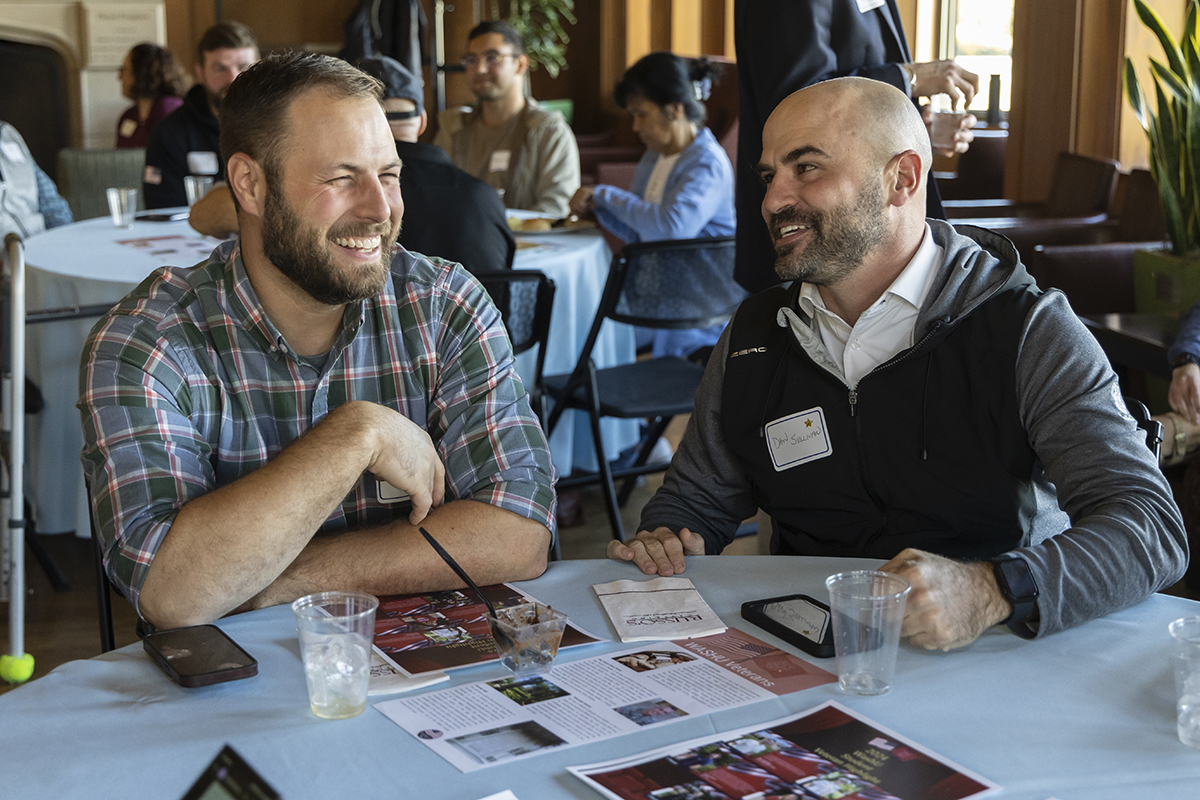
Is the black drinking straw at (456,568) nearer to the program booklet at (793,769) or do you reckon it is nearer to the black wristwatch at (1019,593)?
the program booklet at (793,769)

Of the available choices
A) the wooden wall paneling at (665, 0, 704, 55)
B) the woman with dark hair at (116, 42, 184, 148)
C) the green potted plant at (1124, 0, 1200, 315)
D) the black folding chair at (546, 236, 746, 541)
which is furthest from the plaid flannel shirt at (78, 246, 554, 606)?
the wooden wall paneling at (665, 0, 704, 55)

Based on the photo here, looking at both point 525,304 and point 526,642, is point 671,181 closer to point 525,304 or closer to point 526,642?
point 525,304

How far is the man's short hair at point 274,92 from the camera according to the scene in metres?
1.61

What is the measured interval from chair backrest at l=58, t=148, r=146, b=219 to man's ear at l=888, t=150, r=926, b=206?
554 centimetres

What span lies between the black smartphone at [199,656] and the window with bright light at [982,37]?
6.29m

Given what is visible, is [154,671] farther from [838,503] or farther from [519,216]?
[519,216]

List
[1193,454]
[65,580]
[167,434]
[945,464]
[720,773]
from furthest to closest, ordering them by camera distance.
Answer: [65,580] < [1193,454] < [945,464] < [167,434] < [720,773]

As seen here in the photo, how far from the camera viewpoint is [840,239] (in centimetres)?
174

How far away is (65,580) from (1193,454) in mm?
2902

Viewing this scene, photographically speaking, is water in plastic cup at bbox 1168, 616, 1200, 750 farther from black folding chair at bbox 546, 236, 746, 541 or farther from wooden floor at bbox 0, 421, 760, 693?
black folding chair at bbox 546, 236, 746, 541

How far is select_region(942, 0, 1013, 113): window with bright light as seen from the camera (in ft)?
21.8

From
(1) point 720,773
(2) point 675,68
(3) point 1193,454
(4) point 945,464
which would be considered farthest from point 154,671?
(2) point 675,68

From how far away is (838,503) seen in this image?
1.72 metres

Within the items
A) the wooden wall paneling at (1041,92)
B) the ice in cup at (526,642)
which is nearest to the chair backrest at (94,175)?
the wooden wall paneling at (1041,92)
